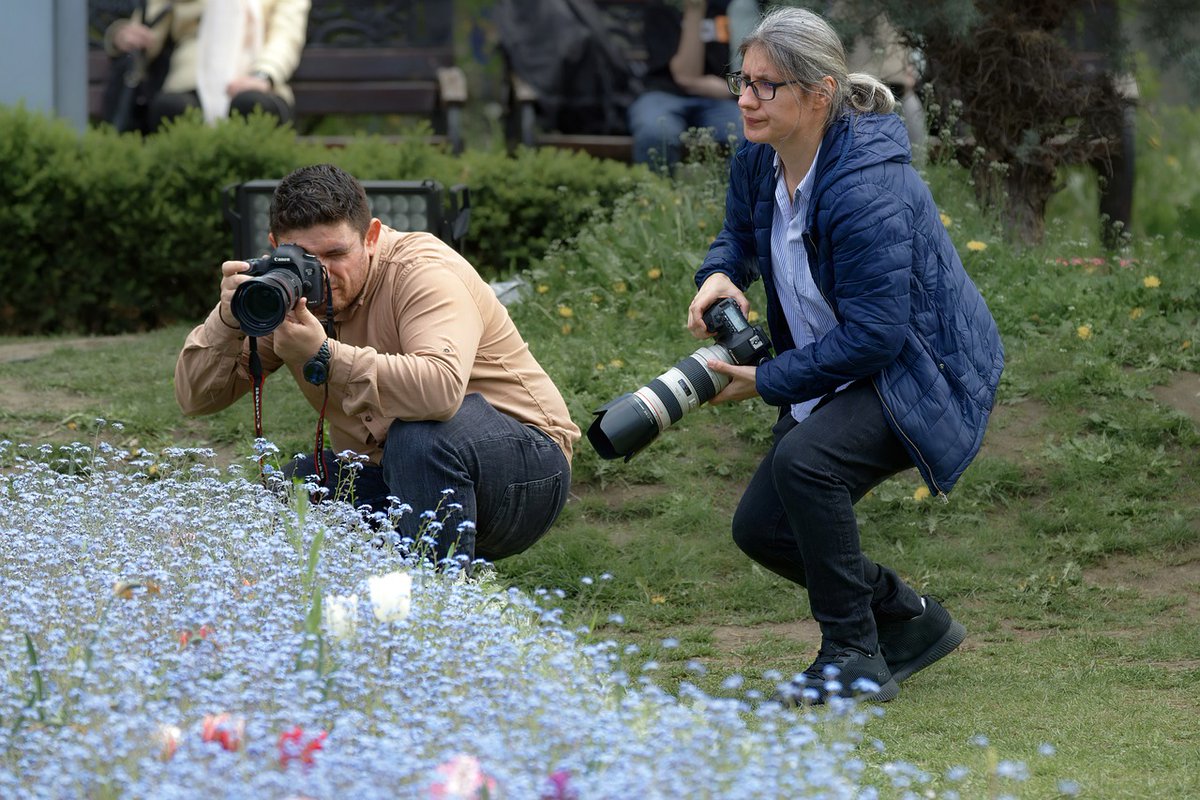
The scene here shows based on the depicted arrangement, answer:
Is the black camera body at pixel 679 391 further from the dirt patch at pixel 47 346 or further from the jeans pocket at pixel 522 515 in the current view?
the dirt patch at pixel 47 346

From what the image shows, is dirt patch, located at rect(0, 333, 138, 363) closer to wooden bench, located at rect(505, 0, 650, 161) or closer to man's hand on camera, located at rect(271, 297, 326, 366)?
wooden bench, located at rect(505, 0, 650, 161)

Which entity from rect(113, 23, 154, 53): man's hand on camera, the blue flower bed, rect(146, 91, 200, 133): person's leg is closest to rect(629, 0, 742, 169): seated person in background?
rect(146, 91, 200, 133): person's leg

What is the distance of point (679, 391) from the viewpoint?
13.3 ft

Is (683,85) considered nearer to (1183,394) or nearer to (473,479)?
(1183,394)

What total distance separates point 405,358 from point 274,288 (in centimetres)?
38

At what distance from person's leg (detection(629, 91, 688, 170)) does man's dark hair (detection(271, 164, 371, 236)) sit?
15.1 feet

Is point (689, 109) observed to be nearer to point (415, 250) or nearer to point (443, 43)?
point (443, 43)

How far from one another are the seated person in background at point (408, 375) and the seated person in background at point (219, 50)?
460 centimetres

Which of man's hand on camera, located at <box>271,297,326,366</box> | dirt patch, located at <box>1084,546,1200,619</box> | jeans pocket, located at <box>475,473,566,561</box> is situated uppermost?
man's hand on camera, located at <box>271,297,326,366</box>

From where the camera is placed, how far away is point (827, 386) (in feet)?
12.9

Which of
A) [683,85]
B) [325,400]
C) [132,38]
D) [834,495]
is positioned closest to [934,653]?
[834,495]

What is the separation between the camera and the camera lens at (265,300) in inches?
148

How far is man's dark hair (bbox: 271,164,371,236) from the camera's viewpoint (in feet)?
13.0

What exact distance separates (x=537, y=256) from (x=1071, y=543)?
359 centimetres
